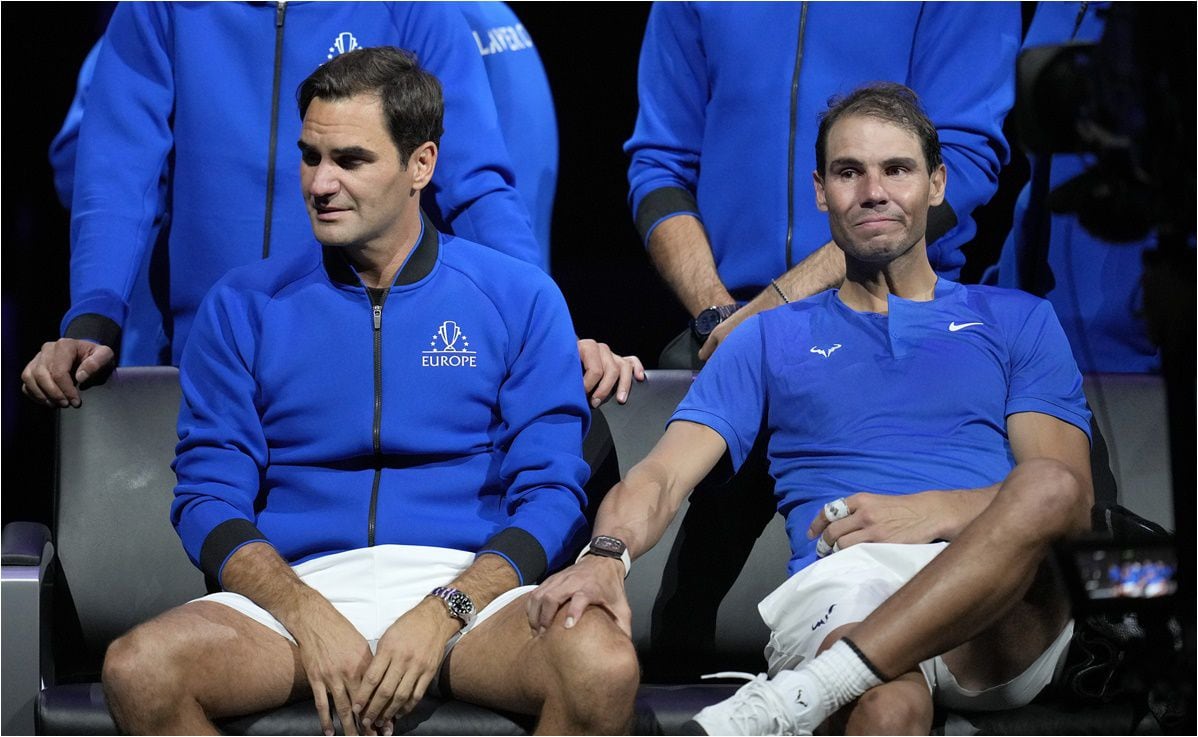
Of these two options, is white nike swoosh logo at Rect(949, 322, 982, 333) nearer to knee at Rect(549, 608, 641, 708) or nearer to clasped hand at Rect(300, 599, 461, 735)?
knee at Rect(549, 608, 641, 708)

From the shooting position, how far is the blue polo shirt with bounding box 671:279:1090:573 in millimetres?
2273

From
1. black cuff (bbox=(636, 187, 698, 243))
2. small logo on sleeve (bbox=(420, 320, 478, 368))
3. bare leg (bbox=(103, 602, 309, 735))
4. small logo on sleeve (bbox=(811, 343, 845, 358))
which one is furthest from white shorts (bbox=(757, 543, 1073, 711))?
black cuff (bbox=(636, 187, 698, 243))

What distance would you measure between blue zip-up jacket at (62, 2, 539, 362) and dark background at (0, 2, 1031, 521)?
0.66 metres

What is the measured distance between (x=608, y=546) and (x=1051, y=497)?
62cm

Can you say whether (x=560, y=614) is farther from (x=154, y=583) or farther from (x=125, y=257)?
(x=125, y=257)

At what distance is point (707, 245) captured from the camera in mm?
2928

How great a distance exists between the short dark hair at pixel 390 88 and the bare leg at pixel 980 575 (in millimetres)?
1073

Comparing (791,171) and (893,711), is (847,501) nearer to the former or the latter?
(893,711)

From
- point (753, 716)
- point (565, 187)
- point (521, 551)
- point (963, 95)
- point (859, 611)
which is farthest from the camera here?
point (565, 187)

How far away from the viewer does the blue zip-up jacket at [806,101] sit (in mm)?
2863

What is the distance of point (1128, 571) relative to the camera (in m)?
1.43

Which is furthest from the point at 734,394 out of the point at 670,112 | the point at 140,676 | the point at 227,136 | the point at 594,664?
the point at 227,136

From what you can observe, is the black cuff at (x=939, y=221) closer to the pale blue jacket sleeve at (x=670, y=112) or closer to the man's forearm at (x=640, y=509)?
the pale blue jacket sleeve at (x=670, y=112)

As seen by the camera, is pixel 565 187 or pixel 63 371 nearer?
pixel 63 371
